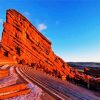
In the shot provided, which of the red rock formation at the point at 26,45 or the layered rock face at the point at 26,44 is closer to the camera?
the red rock formation at the point at 26,45

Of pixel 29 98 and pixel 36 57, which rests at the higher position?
pixel 36 57

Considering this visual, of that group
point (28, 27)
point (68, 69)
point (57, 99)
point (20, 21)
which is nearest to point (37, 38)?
point (28, 27)

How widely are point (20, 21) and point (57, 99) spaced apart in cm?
5354

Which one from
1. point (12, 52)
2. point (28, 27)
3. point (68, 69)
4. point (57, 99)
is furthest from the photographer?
point (68, 69)

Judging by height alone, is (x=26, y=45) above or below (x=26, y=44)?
below

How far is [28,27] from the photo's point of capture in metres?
59.8

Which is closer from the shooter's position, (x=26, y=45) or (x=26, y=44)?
(x=26, y=45)

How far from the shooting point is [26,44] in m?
55.8

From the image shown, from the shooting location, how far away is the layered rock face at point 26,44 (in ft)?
168

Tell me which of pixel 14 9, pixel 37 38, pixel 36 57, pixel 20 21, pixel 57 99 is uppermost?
pixel 14 9

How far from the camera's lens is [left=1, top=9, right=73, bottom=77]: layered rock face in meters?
51.1

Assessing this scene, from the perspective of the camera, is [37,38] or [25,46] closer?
[25,46]

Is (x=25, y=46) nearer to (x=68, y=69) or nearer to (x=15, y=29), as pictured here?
(x=15, y=29)

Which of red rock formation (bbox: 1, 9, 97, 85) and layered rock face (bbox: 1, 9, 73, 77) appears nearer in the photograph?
red rock formation (bbox: 1, 9, 97, 85)
